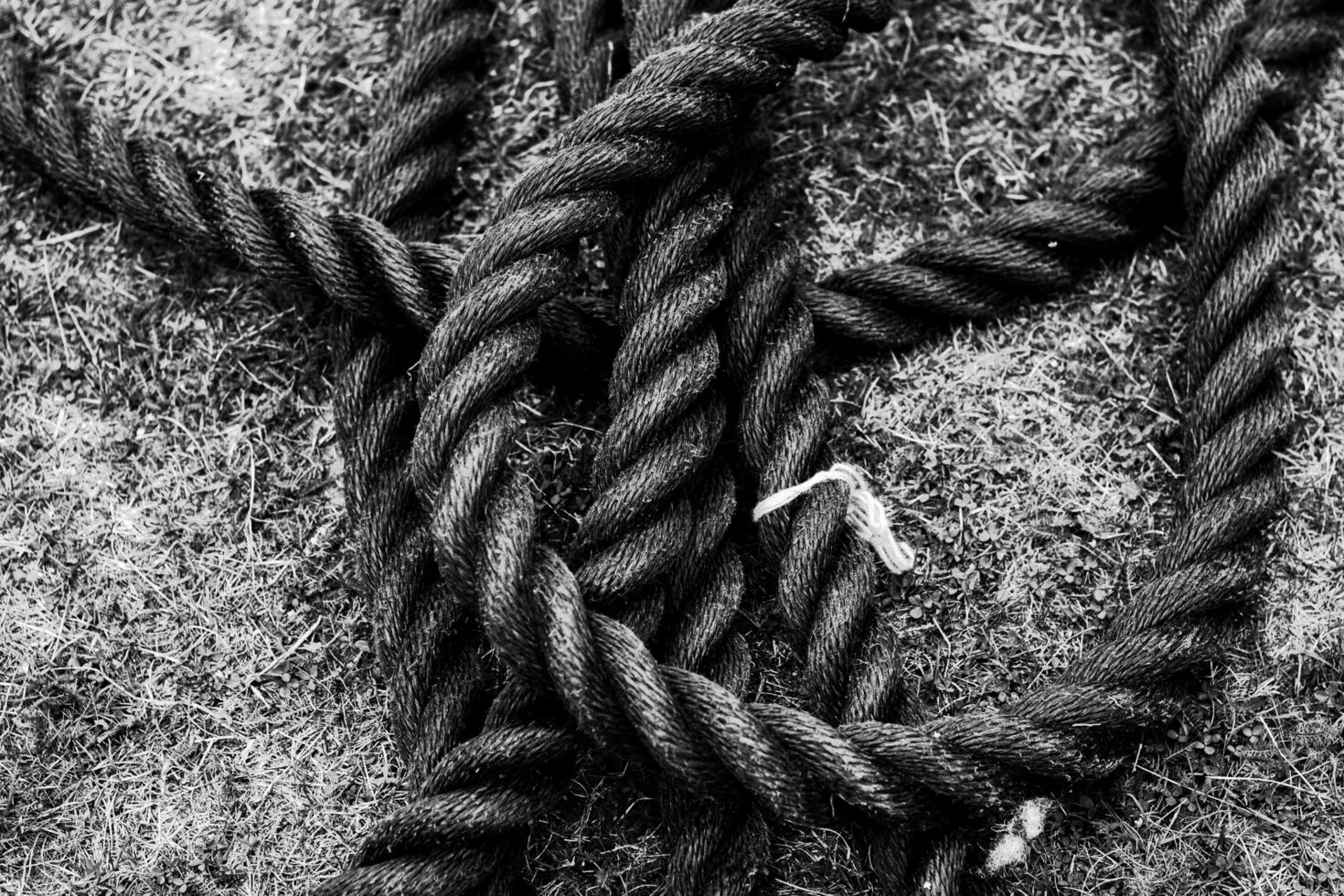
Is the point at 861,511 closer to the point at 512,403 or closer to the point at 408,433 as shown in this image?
the point at 512,403

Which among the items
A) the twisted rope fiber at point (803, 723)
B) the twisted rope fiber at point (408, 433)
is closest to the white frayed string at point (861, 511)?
the twisted rope fiber at point (803, 723)

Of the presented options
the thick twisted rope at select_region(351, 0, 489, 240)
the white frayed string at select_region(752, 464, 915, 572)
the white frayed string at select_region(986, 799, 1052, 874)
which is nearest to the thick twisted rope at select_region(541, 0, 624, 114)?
the thick twisted rope at select_region(351, 0, 489, 240)

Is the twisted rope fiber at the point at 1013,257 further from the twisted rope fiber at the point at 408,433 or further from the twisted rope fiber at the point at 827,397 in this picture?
the twisted rope fiber at the point at 408,433

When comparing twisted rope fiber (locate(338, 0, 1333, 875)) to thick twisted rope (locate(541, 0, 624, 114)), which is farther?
thick twisted rope (locate(541, 0, 624, 114))

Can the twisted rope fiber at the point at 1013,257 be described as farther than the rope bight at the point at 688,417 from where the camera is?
Yes

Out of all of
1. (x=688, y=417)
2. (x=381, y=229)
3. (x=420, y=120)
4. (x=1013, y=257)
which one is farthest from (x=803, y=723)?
(x=420, y=120)

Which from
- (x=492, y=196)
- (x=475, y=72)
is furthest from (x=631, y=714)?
(x=475, y=72)

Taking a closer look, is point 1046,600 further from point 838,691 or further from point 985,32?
point 985,32

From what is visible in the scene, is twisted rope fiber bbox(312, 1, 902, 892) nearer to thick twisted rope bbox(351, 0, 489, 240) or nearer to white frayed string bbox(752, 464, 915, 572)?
white frayed string bbox(752, 464, 915, 572)
